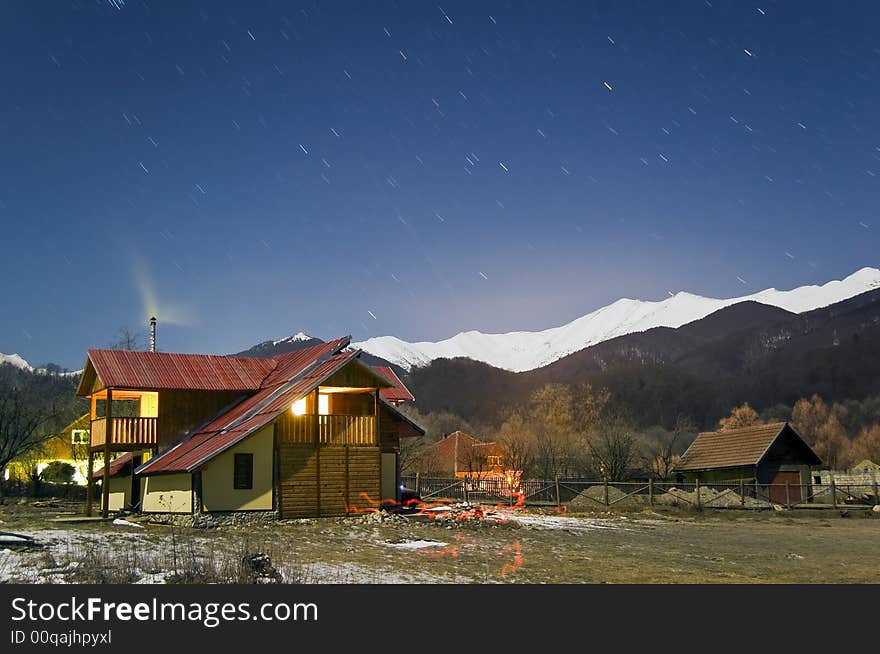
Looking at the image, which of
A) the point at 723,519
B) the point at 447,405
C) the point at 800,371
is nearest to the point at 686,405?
the point at 800,371

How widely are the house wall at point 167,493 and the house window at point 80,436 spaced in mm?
26988

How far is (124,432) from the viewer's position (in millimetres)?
36906

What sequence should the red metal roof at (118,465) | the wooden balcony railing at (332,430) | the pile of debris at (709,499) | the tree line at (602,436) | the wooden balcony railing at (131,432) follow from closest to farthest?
the wooden balcony railing at (332,430)
the wooden balcony railing at (131,432)
the red metal roof at (118,465)
the pile of debris at (709,499)
the tree line at (602,436)

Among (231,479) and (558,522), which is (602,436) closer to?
(558,522)

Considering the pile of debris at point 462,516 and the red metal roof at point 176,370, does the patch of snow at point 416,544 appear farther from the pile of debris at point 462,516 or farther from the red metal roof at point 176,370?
the red metal roof at point 176,370

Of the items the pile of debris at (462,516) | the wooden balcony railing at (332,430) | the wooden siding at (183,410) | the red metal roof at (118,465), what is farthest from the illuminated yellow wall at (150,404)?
the pile of debris at (462,516)

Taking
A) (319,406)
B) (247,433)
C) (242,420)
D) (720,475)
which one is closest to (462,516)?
(319,406)

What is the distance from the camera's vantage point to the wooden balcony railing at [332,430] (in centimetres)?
3434

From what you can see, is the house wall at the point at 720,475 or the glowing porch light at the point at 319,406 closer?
the glowing porch light at the point at 319,406

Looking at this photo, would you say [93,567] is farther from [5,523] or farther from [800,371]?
[800,371]

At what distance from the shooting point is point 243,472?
33.3 m

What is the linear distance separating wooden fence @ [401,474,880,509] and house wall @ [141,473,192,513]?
16.3 m

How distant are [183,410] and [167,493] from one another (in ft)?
15.3

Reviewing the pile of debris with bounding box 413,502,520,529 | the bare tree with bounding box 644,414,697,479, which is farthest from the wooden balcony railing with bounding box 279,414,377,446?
the bare tree with bounding box 644,414,697,479
